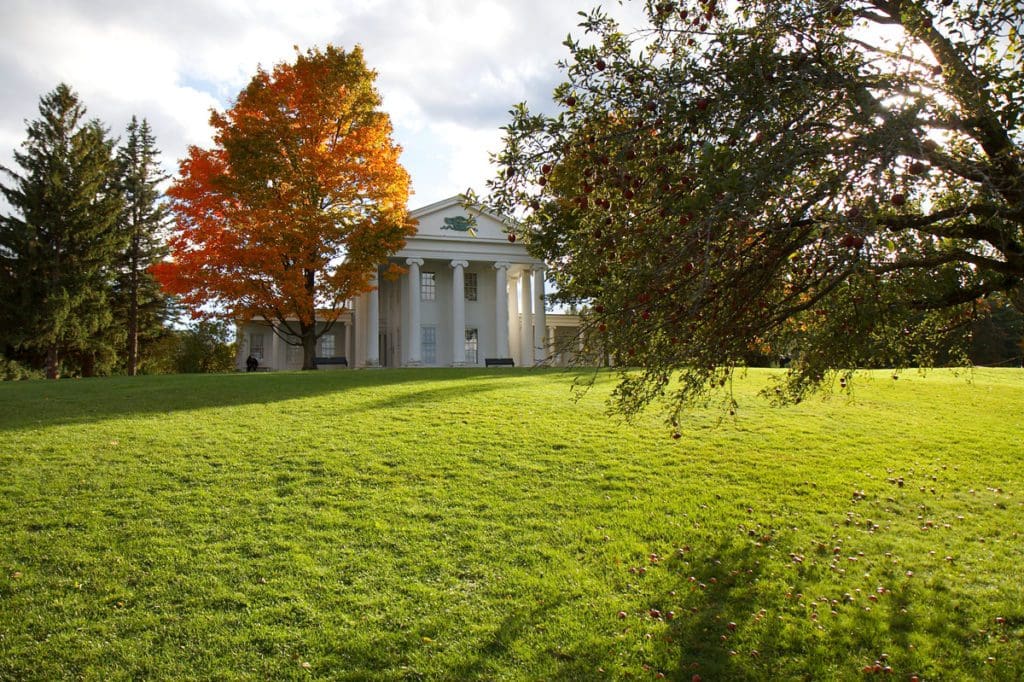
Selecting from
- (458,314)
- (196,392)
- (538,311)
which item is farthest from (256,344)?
(196,392)

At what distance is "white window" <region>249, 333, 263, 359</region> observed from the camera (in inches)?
1379

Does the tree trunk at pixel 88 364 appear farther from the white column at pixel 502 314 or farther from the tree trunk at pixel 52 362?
the white column at pixel 502 314

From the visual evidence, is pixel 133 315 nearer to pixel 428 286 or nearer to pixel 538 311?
pixel 428 286

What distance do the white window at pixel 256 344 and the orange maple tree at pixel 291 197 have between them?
14619mm

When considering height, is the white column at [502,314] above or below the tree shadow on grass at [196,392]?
above

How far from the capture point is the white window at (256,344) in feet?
115

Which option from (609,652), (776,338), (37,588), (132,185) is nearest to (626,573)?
(609,652)

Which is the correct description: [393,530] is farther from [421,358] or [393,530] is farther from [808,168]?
[421,358]

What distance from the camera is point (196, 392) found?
587 inches

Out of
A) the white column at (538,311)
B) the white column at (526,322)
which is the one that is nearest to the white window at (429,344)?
the white column at (526,322)

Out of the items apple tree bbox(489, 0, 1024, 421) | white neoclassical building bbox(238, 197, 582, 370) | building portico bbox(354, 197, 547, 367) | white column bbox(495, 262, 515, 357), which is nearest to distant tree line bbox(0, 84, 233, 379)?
white neoclassical building bbox(238, 197, 582, 370)

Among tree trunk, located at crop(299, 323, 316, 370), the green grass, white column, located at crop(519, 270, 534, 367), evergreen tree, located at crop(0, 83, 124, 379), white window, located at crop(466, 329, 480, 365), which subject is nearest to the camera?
the green grass

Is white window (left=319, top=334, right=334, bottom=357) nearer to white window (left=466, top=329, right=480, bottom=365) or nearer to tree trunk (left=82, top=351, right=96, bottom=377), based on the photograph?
white window (left=466, top=329, right=480, bottom=365)

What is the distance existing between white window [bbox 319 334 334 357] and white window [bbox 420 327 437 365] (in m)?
6.06
